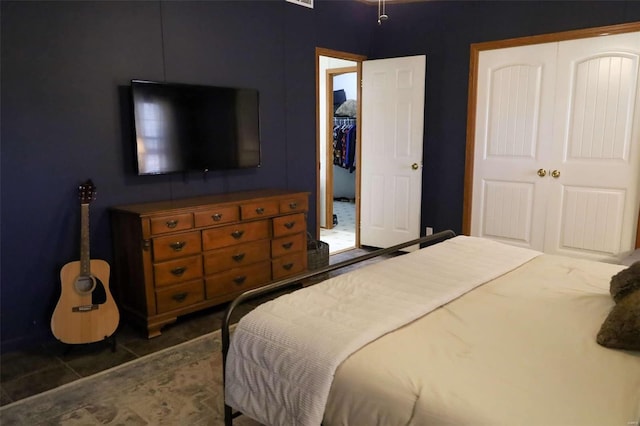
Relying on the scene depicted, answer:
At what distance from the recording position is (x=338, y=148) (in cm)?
774

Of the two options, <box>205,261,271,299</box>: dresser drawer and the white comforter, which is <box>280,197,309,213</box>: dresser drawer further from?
the white comforter

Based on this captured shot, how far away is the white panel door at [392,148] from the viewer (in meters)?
4.79

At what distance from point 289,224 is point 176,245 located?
101 centimetres

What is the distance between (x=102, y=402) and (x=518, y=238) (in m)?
3.68

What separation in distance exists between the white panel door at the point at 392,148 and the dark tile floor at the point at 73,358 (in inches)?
91.5

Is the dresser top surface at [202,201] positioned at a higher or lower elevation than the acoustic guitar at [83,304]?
higher

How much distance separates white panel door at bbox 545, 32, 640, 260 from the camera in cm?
376

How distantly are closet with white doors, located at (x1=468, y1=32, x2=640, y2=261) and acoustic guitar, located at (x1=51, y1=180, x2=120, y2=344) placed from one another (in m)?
3.40

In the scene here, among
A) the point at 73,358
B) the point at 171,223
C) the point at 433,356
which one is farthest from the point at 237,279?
the point at 433,356

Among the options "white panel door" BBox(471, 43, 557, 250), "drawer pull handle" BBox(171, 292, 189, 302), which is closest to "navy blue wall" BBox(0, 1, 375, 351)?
"drawer pull handle" BBox(171, 292, 189, 302)

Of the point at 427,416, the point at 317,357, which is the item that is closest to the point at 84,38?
the point at 317,357

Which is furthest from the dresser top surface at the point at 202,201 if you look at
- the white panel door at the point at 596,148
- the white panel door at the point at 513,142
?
the white panel door at the point at 596,148

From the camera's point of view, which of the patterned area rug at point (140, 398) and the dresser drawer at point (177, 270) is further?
the dresser drawer at point (177, 270)

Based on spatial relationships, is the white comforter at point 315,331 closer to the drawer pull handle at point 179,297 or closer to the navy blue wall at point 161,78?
the drawer pull handle at point 179,297
